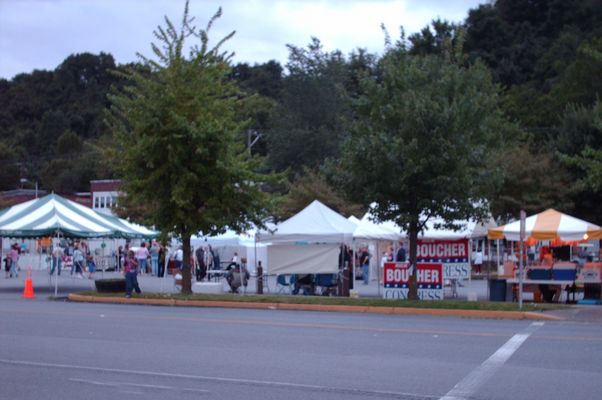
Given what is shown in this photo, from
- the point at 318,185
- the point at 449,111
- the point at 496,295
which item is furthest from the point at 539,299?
the point at 318,185

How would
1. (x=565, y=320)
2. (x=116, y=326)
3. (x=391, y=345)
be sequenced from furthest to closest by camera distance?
1. (x=565, y=320)
2. (x=116, y=326)
3. (x=391, y=345)

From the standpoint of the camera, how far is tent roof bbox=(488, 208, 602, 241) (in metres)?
25.6

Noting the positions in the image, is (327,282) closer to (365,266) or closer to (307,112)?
(365,266)

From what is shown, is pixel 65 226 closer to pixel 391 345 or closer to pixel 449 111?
pixel 449 111

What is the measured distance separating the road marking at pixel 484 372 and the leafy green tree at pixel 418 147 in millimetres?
7654

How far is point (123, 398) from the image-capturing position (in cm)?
1020

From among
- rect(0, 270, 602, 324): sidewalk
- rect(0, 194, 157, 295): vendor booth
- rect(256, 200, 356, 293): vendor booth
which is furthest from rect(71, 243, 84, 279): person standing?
rect(256, 200, 356, 293): vendor booth

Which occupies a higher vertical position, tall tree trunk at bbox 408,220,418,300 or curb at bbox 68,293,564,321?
tall tree trunk at bbox 408,220,418,300

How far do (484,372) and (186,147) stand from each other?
16684mm

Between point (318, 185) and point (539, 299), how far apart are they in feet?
102

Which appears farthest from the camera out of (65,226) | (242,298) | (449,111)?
(65,226)

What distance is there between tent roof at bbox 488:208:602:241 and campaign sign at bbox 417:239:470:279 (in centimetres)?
A: 140

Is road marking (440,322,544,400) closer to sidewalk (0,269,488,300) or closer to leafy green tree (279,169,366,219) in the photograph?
sidewalk (0,269,488,300)

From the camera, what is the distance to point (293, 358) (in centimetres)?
1351
